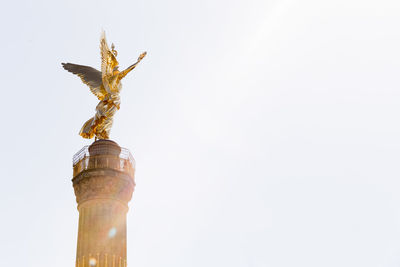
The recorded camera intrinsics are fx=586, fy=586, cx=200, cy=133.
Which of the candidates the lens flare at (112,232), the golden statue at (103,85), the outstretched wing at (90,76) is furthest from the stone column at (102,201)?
the outstretched wing at (90,76)

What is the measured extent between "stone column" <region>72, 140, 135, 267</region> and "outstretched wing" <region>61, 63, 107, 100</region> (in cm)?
413

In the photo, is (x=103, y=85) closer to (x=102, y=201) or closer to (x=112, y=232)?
(x=102, y=201)

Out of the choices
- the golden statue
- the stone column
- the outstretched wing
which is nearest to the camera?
the stone column

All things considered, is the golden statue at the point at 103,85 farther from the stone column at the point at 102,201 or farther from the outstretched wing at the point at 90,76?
the stone column at the point at 102,201

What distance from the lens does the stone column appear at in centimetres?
3256

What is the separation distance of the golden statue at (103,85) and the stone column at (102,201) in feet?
4.51

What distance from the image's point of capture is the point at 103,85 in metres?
38.7

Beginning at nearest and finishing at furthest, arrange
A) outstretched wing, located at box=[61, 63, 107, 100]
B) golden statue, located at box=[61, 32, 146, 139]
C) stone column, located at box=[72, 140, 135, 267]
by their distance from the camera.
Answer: stone column, located at box=[72, 140, 135, 267]
golden statue, located at box=[61, 32, 146, 139]
outstretched wing, located at box=[61, 63, 107, 100]

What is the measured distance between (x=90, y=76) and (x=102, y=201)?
1018cm

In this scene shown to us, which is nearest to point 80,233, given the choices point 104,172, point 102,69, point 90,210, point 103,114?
point 90,210

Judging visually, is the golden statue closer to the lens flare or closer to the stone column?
the stone column

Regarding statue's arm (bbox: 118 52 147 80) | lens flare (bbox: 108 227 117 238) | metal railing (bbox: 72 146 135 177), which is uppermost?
statue's arm (bbox: 118 52 147 80)

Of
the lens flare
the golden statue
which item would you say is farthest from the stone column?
the golden statue

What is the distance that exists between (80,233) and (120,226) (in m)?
2.29
